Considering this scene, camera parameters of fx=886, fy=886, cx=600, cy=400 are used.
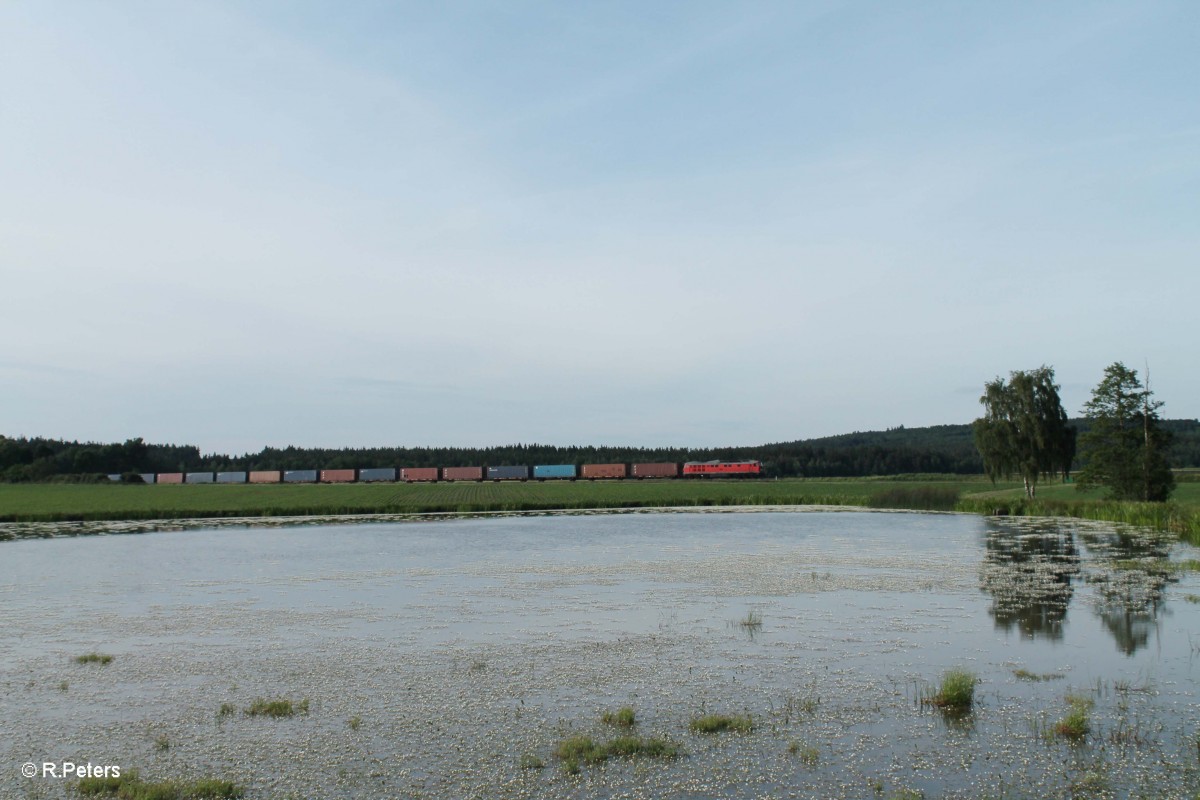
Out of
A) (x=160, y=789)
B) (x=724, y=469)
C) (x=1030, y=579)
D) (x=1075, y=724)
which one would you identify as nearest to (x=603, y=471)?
(x=724, y=469)

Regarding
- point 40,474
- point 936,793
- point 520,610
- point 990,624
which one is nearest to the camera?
point 936,793

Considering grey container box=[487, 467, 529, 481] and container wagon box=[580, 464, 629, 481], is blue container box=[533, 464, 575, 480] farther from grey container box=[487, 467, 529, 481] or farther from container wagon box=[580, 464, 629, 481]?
grey container box=[487, 467, 529, 481]

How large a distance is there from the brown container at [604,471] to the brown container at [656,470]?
200 centimetres

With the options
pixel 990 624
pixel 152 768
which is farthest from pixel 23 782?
pixel 990 624

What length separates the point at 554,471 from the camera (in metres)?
138

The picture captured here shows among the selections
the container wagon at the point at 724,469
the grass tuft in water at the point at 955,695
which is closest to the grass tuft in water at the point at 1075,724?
the grass tuft in water at the point at 955,695

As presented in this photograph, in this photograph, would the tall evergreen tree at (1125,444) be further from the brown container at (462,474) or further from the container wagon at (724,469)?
the brown container at (462,474)

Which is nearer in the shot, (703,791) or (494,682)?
(703,791)

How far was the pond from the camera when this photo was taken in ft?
30.1

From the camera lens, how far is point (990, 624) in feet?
56.1

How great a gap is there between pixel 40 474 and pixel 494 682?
155 m

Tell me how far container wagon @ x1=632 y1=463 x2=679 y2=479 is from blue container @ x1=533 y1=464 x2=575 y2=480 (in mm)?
10235

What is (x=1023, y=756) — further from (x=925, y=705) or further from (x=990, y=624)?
(x=990, y=624)

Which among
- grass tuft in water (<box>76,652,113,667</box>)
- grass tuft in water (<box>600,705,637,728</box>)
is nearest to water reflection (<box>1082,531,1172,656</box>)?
→ grass tuft in water (<box>600,705,637,728</box>)
